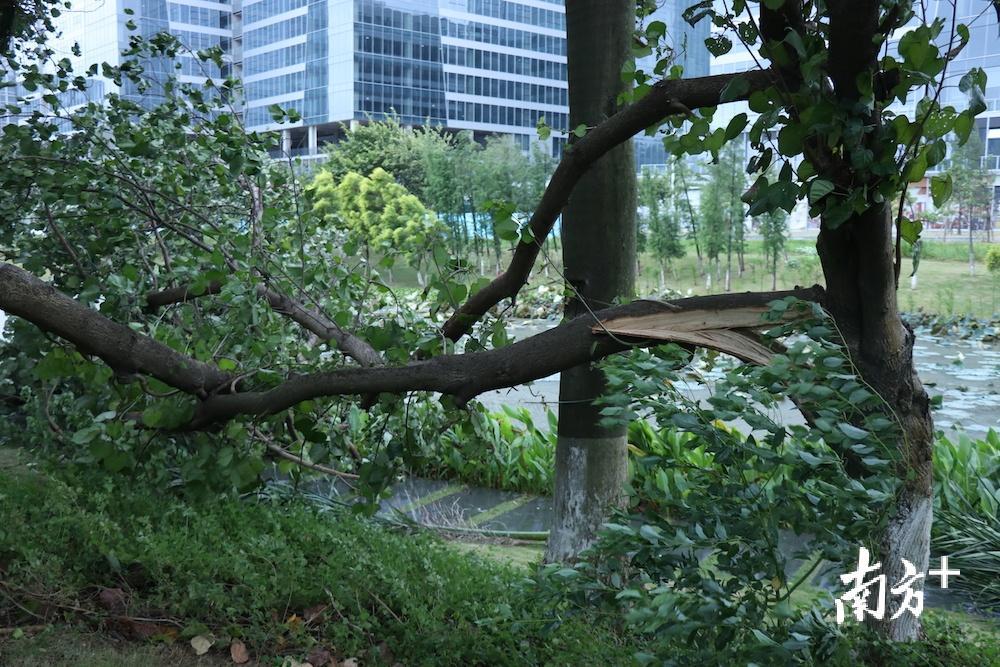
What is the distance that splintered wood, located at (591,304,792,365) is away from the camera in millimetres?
1690

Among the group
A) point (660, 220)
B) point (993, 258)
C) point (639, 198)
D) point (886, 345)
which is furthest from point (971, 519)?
point (660, 220)

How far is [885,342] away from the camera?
1608 mm

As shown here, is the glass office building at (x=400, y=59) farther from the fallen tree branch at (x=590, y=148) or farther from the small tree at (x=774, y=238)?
the fallen tree branch at (x=590, y=148)

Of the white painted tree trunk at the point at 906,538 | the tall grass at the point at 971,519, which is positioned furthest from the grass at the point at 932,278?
the white painted tree trunk at the point at 906,538

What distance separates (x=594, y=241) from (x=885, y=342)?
1.19 meters

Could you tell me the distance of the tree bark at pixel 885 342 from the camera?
1.55 metres

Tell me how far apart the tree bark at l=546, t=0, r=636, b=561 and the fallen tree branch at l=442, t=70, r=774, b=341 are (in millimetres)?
415

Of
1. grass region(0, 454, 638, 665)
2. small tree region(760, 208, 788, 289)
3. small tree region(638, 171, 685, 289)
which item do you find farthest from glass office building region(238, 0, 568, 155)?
grass region(0, 454, 638, 665)

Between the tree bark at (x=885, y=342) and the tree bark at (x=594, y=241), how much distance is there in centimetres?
105

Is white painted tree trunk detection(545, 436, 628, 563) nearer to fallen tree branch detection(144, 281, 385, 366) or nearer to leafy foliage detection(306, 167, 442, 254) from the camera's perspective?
fallen tree branch detection(144, 281, 385, 366)

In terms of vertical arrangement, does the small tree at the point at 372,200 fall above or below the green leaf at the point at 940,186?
above

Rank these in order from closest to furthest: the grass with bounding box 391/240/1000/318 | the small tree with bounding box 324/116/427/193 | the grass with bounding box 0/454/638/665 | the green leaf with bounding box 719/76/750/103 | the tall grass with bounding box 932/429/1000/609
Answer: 1. the green leaf with bounding box 719/76/750/103
2. the grass with bounding box 0/454/638/665
3. the tall grass with bounding box 932/429/1000/609
4. the grass with bounding box 391/240/1000/318
5. the small tree with bounding box 324/116/427/193

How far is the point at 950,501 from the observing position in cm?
329

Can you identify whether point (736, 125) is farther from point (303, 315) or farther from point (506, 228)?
point (303, 315)
